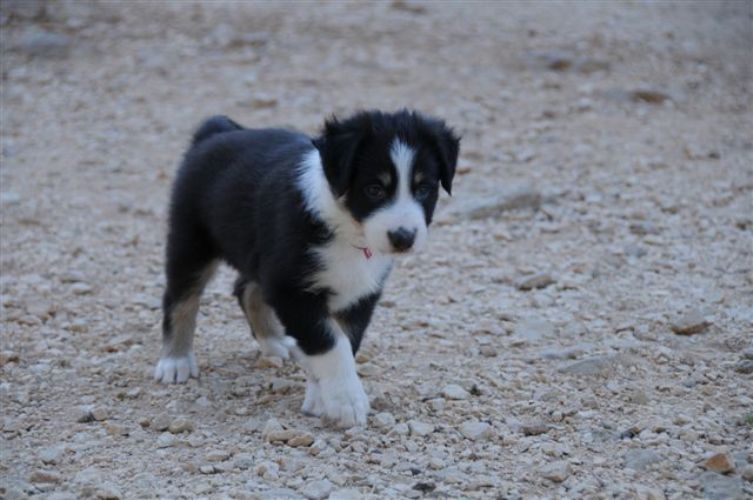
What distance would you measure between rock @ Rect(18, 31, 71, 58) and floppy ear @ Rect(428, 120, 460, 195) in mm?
8735

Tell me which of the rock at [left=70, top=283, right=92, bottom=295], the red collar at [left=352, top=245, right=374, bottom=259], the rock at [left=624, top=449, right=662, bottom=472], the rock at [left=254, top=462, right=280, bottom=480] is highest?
the red collar at [left=352, top=245, right=374, bottom=259]

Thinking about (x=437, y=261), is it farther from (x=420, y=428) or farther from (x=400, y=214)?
(x=400, y=214)

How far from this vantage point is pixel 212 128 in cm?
674

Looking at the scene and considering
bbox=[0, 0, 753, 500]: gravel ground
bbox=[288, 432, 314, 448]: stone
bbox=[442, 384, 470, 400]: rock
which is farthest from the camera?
bbox=[442, 384, 470, 400]: rock

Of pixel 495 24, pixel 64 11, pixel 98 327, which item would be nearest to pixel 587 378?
pixel 98 327

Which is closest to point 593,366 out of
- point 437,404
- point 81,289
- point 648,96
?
point 437,404

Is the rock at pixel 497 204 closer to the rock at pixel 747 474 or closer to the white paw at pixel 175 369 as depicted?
the white paw at pixel 175 369

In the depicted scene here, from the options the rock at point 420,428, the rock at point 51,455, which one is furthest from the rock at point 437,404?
the rock at point 51,455

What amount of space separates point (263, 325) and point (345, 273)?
4.26 ft

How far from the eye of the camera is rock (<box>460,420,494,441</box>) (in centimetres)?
543

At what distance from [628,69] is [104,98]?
20.2ft

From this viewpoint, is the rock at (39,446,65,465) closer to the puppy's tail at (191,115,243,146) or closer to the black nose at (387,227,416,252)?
the black nose at (387,227,416,252)

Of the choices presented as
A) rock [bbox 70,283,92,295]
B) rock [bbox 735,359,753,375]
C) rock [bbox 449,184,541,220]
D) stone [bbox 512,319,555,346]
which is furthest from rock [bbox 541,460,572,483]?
rock [bbox 449,184,541,220]

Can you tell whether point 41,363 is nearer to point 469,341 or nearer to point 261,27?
point 469,341
